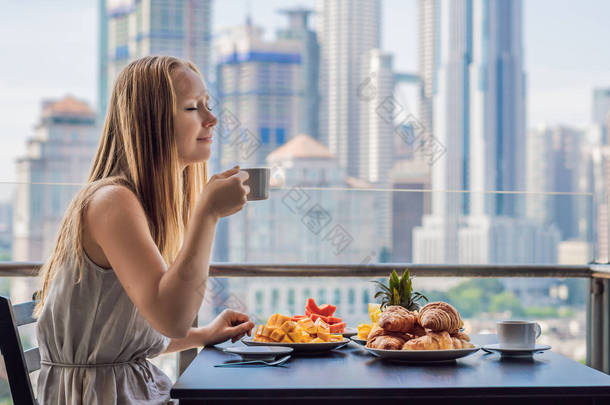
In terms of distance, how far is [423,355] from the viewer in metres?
1.24

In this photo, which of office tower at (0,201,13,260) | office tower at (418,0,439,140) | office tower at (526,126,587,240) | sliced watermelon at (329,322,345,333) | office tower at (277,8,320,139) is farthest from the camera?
office tower at (418,0,439,140)

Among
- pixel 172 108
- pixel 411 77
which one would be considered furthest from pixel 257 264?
pixel 411 77

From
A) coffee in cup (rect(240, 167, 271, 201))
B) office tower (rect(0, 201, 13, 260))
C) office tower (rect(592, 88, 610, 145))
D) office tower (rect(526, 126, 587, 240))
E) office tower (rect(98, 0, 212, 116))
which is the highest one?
office tower (rect(98, 0, 212, 116))

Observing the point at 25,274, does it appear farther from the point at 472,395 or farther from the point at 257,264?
the point at 472,395

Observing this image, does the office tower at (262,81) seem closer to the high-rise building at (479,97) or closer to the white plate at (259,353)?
the high-rise building at (479,97)

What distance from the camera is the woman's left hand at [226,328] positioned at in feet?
4.94

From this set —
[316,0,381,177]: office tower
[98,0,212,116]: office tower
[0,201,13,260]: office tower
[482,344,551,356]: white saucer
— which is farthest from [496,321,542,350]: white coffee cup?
[316,0,381,177]: office tower

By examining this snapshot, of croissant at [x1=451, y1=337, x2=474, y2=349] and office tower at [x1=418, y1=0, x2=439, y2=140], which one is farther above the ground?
office tower at [x1=418, y1=0, x2=439, y2=140]

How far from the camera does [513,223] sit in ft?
113

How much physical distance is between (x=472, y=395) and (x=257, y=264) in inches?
43.2

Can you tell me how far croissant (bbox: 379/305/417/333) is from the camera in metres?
1.30

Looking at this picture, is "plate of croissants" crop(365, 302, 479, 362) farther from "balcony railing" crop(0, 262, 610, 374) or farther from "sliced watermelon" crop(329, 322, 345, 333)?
"balcony railing" crop(0, 262, 610, 374)

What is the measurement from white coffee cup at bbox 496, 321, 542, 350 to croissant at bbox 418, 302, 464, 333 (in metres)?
0.11

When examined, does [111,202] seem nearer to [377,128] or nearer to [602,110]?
[377,128]
